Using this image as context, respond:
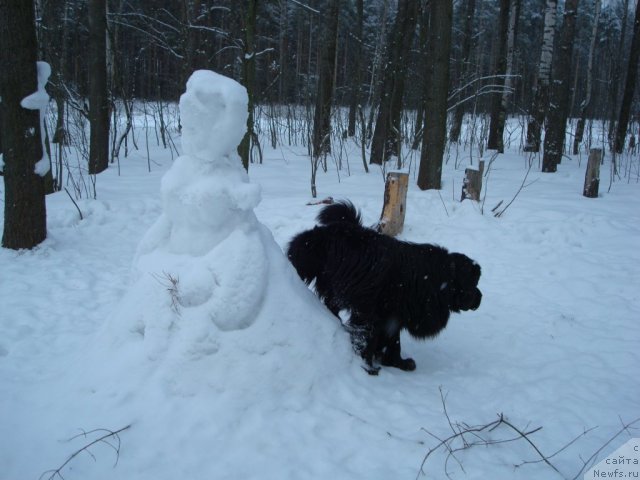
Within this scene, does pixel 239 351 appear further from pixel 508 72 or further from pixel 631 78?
pixel 631 78

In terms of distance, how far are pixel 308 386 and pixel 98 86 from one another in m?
8.45

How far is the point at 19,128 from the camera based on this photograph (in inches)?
174

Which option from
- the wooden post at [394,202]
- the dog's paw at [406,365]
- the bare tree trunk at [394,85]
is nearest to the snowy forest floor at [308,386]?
the dog's paw at [406,365]

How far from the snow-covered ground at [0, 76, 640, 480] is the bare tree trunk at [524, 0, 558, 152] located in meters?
9.07

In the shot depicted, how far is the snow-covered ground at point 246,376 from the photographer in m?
2.14

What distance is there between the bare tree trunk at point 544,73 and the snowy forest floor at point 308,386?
760cm

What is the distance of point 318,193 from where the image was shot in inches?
302

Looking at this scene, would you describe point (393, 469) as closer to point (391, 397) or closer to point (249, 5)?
point (391, 397)

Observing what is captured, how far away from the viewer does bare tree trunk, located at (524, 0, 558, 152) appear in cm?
1146

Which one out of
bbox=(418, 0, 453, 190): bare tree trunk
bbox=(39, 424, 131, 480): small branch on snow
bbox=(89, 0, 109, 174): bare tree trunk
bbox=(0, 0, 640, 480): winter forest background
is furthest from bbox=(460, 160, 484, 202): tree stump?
bbox=(89, 0, 109, 174): bare tree trunk

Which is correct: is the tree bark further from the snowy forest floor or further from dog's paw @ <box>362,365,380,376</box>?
dog's paw @ <box>362,365,380,376</box>

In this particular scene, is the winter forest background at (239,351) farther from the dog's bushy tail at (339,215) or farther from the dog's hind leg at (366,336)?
the dog's bushy tail at (339,215)

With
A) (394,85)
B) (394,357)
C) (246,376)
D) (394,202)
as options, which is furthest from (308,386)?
(394,85)

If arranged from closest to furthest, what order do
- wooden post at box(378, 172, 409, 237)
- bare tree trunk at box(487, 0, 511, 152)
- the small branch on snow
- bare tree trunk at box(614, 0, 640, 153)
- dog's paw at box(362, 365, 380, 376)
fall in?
the small branch on snow → dog's paw at box(362, 365, 380, 376) → wooden post at box(378, 172, 409, 237) → bare tree trunk at box(614, 0, 640, 153) → bare tree trunk at box(487, 0, 511, 152)
